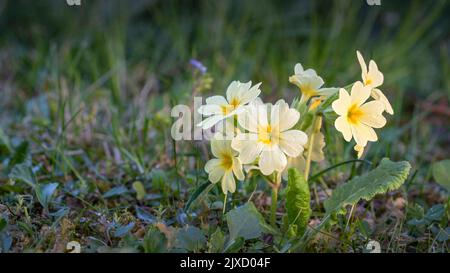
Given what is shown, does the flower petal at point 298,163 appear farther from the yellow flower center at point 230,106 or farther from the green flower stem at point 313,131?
the yellow flower center at point 230,106

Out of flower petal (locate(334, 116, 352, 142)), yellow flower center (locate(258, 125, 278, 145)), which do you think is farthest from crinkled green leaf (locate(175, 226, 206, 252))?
flower petal (locate(334, 116, 352, 142))

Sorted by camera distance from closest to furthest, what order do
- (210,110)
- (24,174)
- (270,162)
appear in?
(270,162)
(210,110)
(24,174)

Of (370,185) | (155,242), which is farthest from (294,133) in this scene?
(155,242)

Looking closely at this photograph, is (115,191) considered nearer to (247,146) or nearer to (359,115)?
(247,146)

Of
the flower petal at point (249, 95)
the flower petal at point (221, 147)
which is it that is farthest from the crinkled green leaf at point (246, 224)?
the flower petal at point (249, 95)

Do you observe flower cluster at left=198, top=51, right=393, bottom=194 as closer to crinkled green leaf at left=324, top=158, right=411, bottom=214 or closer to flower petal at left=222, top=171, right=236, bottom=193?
flower petal at left=222, top=171, right=236, bottom=193
